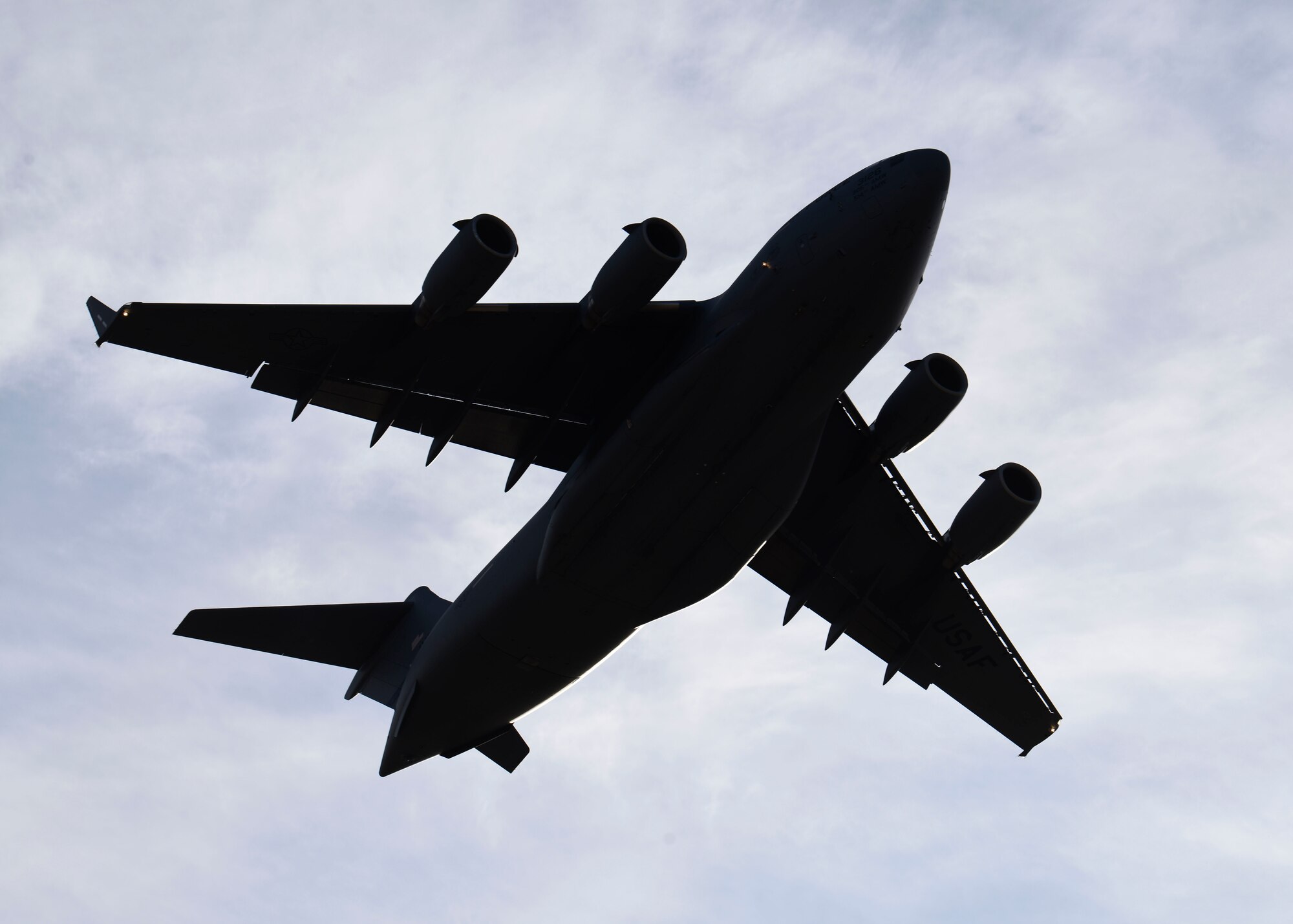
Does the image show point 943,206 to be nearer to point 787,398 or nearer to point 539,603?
point 787,398

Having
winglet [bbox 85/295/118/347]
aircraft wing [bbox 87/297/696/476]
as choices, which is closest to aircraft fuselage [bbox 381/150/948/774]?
aircraft wing [bbox 87/297/696/476]

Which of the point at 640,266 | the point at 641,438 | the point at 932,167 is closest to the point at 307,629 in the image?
the point at 641,438

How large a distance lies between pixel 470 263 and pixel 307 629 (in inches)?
312

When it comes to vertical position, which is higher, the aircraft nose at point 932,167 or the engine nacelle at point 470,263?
the aircraft nose at point 932,167

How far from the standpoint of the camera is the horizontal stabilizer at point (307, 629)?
15.7 m

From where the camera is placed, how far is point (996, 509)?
1491 centimetres

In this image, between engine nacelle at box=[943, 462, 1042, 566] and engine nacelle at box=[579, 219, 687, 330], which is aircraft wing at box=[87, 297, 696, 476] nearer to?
engine nacelle at box=[579, 219, 687, 330]

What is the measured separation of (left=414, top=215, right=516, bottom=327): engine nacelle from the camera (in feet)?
37.8

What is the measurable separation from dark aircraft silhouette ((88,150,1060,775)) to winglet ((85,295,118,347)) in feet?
0.09

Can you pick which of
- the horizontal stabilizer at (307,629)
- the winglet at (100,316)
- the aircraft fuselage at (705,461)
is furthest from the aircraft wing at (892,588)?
Answer: the winglet at (100,316)

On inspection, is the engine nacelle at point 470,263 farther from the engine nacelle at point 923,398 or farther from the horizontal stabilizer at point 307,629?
the horizontal stabilizer at point 307,629

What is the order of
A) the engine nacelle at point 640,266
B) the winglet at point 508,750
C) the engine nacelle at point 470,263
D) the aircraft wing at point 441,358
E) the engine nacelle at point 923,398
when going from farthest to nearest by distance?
the winglet at point 508,750 < the engine nacelle at point 923,398 < the aircraft wing at point 441,358 < the engine nacelle at point 640,266 < the engine nacelle at point 470,263

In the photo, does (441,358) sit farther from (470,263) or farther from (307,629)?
(307,629)

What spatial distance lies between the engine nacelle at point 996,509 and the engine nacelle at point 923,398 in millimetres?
1418
